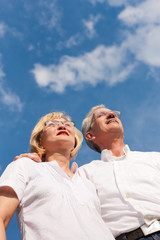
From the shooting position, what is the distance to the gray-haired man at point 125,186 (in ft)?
11.6

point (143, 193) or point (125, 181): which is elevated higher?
point (125, 181)

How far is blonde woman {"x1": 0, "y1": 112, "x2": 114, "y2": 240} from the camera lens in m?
2.76

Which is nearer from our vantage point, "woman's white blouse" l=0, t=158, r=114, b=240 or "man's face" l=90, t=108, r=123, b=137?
"woman's white blouse" l=0, t=158, r=114, b=240

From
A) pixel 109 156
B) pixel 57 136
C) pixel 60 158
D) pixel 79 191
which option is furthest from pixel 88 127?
pixel 79 191

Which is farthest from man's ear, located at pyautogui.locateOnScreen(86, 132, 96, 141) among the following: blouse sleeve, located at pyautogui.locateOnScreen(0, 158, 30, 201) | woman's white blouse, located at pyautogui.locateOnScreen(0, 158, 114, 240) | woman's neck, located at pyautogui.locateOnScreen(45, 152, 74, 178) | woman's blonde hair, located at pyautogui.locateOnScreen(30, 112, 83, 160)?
blouse sleeve, located at pyautogui.locateOnScreen(0, 158, 30, 201)

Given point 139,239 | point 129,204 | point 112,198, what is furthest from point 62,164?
point 139,239

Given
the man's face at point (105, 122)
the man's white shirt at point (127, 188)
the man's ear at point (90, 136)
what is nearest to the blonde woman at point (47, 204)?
the man's white shirt at point (127, 188)

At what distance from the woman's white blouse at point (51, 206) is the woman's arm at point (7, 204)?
0.06 meters

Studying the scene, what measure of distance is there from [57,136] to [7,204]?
78.4 inches

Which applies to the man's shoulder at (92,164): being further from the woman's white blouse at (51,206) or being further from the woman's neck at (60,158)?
the woman's white blouse at (51,206)

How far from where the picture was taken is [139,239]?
3.39m

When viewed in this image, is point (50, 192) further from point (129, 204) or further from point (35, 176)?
point (129, 204)

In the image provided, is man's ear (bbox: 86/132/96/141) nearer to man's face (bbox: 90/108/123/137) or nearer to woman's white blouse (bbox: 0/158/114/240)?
man's face (bbox: 90/108/123/137)

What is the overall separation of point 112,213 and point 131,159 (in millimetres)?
1220
